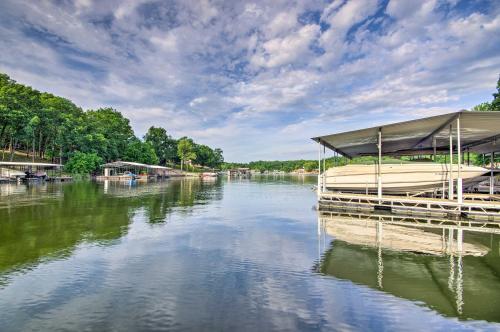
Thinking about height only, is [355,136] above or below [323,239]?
above

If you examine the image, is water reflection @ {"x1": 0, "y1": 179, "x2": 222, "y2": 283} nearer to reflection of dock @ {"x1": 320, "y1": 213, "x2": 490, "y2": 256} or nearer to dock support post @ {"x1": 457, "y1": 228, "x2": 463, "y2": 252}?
reflection of dock @ {"x1": 320, "y1": 213, "x2": 490, "y2": 256}

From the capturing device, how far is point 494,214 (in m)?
11.7

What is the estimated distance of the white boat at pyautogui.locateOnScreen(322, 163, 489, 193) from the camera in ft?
47.6

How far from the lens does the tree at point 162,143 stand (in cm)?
9538

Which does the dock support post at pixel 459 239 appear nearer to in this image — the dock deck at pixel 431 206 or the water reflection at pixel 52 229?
the dock deck at pixel 431 206

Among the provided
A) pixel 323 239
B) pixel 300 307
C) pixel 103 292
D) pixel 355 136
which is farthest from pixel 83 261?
pixel 355 136

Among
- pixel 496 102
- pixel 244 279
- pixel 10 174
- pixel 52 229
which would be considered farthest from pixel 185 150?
pixel 244 279

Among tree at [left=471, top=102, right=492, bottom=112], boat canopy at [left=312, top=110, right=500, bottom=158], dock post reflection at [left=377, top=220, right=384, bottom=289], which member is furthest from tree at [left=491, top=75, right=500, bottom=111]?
dock post reflection at [left=377, top=220, right=384, bottom=289]

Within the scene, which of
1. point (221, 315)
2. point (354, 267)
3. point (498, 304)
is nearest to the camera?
point (221, 315)

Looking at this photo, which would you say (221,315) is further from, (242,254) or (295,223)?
(295,223)

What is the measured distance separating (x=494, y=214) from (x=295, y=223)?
8.13 metres

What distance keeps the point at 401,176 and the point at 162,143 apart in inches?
3559

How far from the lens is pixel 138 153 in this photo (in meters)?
73.4

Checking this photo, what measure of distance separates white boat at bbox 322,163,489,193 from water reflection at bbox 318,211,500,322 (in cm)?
355
